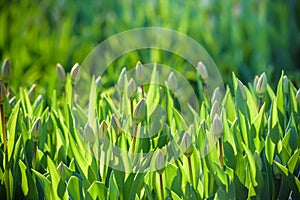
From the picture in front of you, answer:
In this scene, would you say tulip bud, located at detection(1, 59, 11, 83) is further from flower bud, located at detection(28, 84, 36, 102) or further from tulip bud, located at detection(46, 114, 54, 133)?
tulip bud, located at detection(46, 114, 54, 133)

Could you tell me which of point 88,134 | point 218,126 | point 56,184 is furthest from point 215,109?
point 56,184

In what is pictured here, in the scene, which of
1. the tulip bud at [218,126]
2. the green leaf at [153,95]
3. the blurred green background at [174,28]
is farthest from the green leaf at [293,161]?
the blurred green background at [174,28]

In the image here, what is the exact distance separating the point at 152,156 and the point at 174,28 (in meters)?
1.93

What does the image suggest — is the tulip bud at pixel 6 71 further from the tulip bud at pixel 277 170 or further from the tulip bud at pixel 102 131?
the tulip bud at pixel 277 170

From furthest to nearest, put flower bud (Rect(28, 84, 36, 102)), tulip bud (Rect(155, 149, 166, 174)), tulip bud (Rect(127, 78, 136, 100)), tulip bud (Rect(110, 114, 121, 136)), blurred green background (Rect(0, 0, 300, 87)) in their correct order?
blurred green background (Rect(0, 0, 300, 87))
flower bud (Rect(28, 84, 36, 102))
tulip bud (Rect(127, 78, 136, 100))
tulip bud (Rect(110, 114, 121, 136))
tulip bud (Rect(155, 149, 166, 174))

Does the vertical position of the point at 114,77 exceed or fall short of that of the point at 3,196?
it exceeds it

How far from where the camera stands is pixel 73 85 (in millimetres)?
1711

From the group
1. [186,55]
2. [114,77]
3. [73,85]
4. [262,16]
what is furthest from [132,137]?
[262,16]

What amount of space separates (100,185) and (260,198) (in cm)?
39

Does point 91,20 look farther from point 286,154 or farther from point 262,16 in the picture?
point 286,154

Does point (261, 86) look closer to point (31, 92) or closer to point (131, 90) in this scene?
point (131, 90)

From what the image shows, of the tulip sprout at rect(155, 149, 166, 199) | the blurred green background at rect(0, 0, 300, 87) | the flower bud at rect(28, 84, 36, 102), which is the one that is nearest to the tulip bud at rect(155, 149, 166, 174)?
the tulip sprout at rect(155, 149, 166, 199)

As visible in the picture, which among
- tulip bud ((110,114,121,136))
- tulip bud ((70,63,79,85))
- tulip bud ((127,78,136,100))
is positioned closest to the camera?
tulip bud ((110,114,121,136))

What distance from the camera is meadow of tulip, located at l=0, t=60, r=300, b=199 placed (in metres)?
1.33
